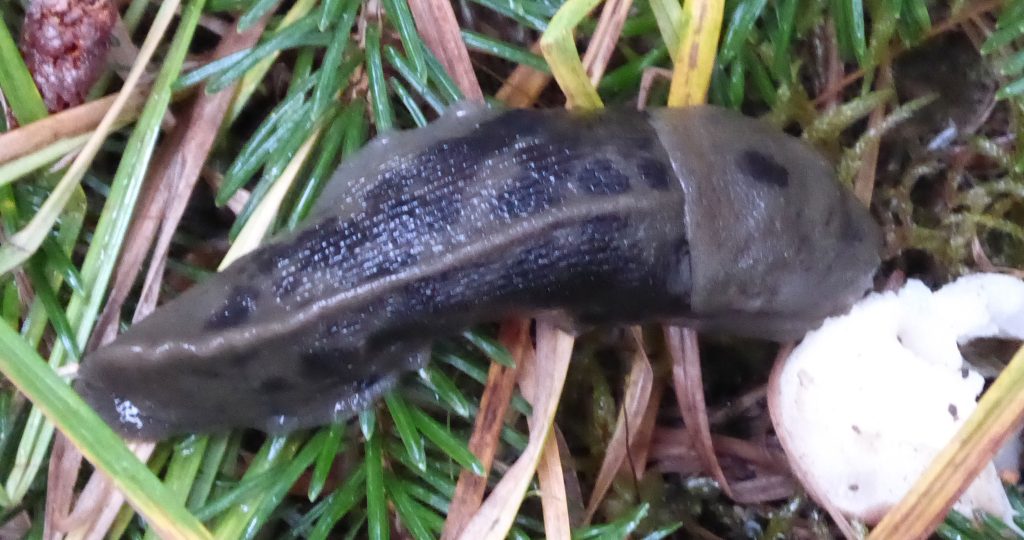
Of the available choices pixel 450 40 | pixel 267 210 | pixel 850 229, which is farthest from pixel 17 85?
pixel 850 229

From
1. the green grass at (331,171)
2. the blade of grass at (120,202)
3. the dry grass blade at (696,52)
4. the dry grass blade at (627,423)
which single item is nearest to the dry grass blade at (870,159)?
the green grass at (331,171)

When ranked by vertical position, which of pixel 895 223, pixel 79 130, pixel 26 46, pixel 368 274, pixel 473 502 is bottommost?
pixel 473 502

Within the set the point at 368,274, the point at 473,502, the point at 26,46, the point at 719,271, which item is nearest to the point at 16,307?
the point at 26,46

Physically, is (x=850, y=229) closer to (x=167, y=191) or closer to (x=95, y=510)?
(x=167, y=191)

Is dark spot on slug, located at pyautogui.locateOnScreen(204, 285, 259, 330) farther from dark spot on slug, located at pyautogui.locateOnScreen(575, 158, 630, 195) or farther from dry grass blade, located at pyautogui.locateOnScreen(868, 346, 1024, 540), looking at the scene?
dry grass blade, located at pyautogui.locateOnScreen(868, 346, 1024, 540)

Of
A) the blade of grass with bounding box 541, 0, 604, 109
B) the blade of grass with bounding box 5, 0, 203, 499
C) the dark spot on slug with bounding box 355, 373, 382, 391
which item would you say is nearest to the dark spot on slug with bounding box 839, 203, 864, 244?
the blade of grass with bounding box 541, 0, 604, 109

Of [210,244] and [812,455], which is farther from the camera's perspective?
[210,244]

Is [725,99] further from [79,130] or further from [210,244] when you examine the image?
[79,130]
